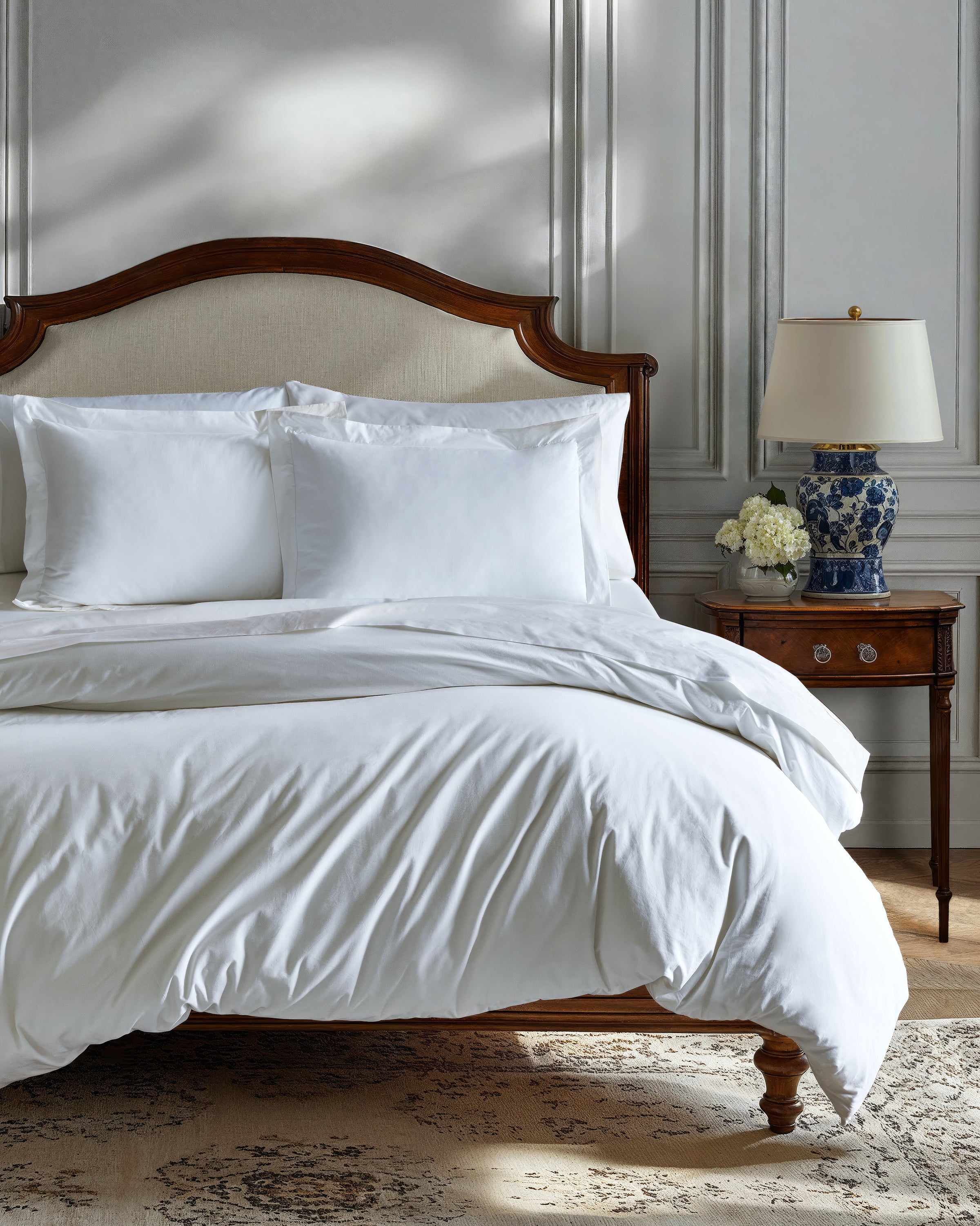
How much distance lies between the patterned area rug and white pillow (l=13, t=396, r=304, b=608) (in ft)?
3.36

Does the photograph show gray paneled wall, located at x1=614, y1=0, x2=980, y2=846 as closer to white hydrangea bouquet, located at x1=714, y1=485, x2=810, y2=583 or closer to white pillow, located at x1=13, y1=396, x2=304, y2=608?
white hydrangea bouquet, located at x1=714, y1=485, x2=810, y2=583

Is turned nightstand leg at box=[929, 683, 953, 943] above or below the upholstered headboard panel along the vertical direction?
below

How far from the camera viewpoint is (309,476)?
2.68 metres

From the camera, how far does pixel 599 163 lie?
11.0 feet

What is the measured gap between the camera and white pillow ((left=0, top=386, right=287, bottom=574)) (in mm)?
2906

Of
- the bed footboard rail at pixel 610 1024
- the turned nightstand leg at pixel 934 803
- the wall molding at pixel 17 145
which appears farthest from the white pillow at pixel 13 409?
the turned nightstand leg at pixel 934 803

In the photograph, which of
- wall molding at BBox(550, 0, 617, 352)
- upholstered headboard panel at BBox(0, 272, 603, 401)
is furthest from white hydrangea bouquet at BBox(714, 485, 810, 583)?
upholstered headboard panel at BBox(0, 272, 603, 401)

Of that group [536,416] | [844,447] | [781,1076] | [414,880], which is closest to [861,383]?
[844,447]

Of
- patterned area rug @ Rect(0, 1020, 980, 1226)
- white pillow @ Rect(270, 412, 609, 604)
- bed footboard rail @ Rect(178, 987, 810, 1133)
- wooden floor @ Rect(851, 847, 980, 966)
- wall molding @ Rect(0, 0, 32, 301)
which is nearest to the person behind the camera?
patterned area rug @ Rect(0, 1020, 980, 1226)

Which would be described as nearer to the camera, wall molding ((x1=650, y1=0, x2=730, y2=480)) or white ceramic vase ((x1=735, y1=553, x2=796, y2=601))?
white ceramic vase ((x1=735, y1=553, x2=796, y2=601))

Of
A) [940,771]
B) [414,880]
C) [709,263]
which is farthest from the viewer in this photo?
[709,263]

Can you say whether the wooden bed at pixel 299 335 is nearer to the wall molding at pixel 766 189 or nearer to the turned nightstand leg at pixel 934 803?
the wall molding at pixel 766 189

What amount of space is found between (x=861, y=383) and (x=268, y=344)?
5.27 feet

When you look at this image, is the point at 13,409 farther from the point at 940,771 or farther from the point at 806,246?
the point at 940,771
